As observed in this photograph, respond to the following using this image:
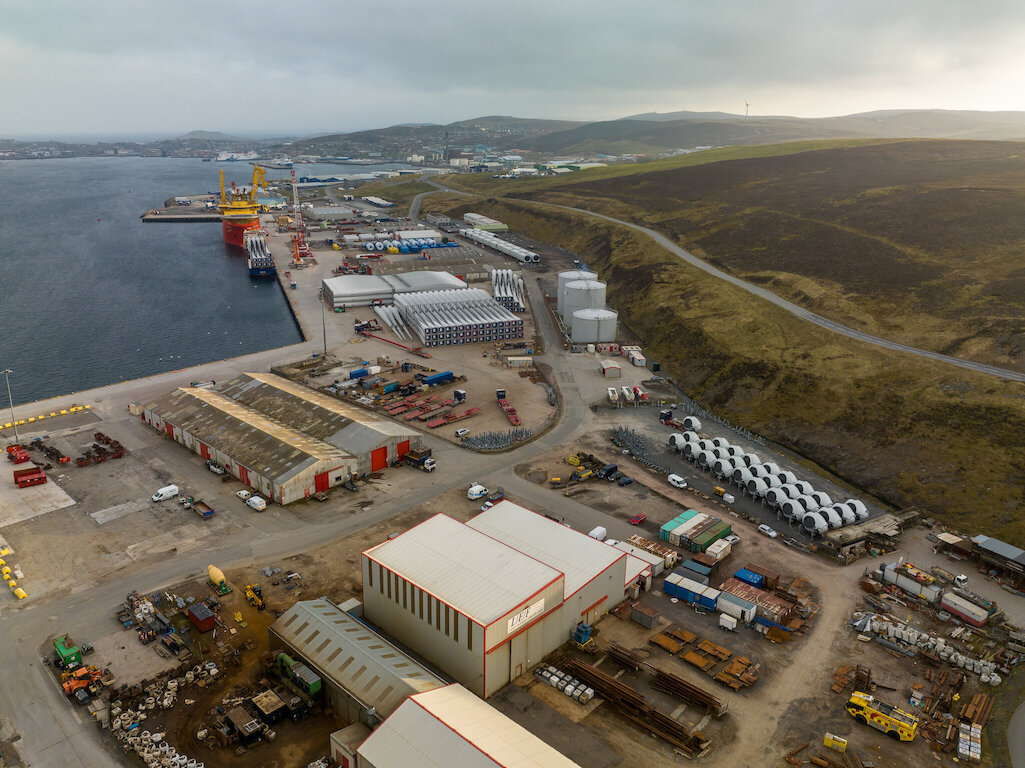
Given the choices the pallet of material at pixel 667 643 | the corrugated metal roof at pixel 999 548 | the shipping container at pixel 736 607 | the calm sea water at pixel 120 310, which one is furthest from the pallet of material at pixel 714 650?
the calm sea water at pixel 120 310

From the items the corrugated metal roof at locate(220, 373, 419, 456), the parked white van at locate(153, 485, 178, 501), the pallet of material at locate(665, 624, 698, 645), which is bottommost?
the pallet of material at locate(665, 624, 698, 645)

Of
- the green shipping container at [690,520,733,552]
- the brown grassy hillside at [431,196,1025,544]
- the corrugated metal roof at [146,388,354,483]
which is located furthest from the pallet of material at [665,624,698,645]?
the corrugated metal roof at [146,388,354,483]

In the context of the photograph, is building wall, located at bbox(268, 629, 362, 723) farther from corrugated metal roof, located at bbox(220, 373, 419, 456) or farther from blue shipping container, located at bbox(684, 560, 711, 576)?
corrugated metal roof, located at bbox(220, 373, 419, 456)

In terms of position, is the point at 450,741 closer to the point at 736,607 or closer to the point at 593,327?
the point at 736,607

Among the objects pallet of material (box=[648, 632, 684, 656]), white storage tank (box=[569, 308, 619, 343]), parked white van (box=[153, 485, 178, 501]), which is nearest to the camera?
pallet of material (box=[648, 632, 684, 656])

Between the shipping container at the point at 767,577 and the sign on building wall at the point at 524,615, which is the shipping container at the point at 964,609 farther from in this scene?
the sign on building wall at the point at 524,615

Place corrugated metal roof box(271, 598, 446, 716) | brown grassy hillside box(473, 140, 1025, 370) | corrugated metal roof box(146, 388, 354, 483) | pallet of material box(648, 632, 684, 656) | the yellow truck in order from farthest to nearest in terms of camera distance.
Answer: brown grassy hillside box(473, 140, 1025, 370) → corrugated metal roof box(146, 388, 354, 483) → pallet of material box(648, 632, 684, 656) → the yellow truck → corrugated metal roof box(271, 598, 446, 716)

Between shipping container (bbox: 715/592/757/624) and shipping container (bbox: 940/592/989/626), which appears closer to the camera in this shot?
shipping container (bbox: 715/592/757/624)
